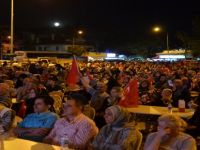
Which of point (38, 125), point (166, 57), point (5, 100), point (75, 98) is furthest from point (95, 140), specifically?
point (166, 57)

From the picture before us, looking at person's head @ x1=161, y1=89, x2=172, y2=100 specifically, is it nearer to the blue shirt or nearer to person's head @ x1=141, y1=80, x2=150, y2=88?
person's head @ x1=141, y1=80, x2=150, y2=88


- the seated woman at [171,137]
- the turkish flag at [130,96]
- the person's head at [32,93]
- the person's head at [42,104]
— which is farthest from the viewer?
the turkish flag at [130,96]

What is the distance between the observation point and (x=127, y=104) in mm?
10422

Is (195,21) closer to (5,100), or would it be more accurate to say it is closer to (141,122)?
(141,122)

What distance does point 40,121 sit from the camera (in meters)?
7.25

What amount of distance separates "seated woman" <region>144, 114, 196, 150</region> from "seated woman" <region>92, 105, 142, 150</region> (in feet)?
1.87

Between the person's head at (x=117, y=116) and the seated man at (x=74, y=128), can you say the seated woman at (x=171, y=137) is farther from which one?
the seated man at (x=74, y=128)

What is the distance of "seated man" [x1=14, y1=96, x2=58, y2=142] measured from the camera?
23.3ft

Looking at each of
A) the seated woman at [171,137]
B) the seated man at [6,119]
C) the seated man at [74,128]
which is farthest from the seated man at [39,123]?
the seated woman at [171,137]

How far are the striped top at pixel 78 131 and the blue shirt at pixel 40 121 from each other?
1.53 feet

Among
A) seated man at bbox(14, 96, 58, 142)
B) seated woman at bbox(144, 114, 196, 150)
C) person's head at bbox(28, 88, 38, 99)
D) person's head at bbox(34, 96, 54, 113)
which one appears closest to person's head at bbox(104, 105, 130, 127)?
seated woman at bbox(144, 114, 196, 150)

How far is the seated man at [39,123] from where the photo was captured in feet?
23.3

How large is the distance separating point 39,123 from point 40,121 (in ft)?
0.12

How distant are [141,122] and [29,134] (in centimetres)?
559
